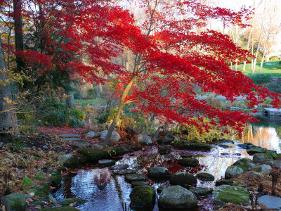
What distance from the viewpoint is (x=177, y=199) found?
700 cm

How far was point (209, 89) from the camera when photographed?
9172 millimetres

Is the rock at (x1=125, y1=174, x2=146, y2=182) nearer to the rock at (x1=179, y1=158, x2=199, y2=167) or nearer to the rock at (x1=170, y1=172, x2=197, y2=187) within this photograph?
the rock at (x1=170, y1=172, x2=197, y2=187)

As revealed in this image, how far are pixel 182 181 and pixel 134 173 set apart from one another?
153 centimetres

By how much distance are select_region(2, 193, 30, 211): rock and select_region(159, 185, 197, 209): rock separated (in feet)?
9.52

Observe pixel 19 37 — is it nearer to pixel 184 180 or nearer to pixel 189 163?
pixel 189 163

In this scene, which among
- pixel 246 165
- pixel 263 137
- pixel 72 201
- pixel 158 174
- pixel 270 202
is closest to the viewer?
pixel 270 202

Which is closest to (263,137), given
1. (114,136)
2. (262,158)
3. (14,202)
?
(262,158)

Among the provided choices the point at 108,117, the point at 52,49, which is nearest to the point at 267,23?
the point at 108,117

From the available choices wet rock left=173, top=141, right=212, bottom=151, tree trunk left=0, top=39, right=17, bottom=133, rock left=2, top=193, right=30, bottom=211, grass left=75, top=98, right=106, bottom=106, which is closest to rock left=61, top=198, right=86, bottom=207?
rock left=2, top=193, right=30, bottom=211

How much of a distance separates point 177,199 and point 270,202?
6.10 ft

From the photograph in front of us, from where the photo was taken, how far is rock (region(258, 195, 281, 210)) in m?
6.34

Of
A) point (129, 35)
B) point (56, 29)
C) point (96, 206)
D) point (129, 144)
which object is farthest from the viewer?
point (129, 144)

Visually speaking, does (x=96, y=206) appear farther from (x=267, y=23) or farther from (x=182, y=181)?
(x=267, y=23)

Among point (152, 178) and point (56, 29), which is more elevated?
point (56, 29)
